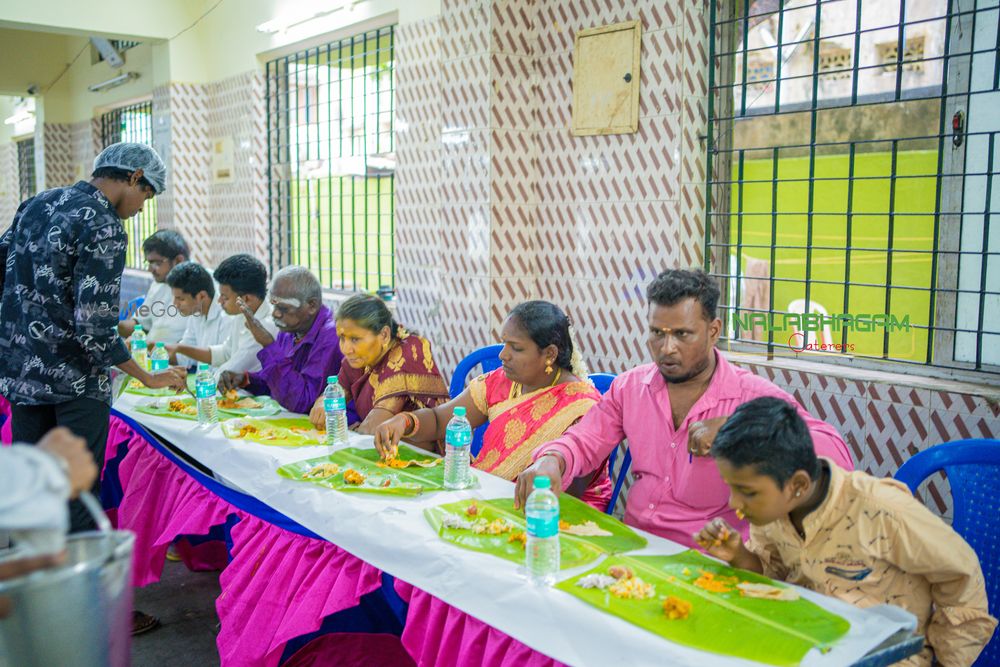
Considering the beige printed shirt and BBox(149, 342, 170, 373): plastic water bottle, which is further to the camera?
BBox(149, 342, 170, 373): plastic water bottle

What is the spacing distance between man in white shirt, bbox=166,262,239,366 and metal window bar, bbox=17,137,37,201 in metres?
9.65

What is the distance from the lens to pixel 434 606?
2.32 m

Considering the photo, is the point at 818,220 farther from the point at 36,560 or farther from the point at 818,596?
the point at 36,560

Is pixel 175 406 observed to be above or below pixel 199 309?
below

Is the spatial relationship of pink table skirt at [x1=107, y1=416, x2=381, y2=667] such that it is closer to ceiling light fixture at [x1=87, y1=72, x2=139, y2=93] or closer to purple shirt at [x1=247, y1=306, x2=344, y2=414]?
purple shirt at [x1=247, y1=306, x2=344, y2=414]

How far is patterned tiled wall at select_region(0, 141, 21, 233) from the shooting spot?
1394 centimetres

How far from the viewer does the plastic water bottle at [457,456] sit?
2.96 metres

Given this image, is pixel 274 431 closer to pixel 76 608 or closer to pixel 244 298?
pixel 244 298

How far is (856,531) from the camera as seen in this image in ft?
6.75

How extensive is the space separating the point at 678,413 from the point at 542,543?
2.89 ft

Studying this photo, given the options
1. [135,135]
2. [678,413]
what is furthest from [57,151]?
[678,413]

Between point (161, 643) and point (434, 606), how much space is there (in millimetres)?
2014

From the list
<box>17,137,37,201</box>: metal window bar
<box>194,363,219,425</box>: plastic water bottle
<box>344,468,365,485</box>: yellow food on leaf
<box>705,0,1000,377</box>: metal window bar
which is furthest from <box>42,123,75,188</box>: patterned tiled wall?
<box>344,468,365,485</box>: yellow food on leaf

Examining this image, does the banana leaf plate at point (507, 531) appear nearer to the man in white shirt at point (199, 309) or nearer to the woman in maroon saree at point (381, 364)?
the woman in maroon saree at point (381, 364)
